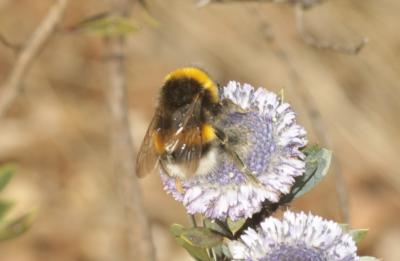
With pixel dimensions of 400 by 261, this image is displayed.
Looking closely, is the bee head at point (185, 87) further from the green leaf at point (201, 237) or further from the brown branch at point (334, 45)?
the brown branch at point (334, 45)

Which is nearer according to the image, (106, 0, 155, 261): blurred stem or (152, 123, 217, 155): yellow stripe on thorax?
(152, 123, 217, 155): yellow stripe on thorax

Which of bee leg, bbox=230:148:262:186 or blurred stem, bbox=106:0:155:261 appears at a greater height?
bee leg, bbox=230:148:262:186

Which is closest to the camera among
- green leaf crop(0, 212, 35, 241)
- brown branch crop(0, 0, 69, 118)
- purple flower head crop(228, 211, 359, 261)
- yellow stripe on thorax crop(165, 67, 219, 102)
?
purple flower head crop(228, 211, 359, 261)

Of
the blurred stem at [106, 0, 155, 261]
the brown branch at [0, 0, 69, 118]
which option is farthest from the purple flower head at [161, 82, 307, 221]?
the brown branch at [0, 0, 69, 118]

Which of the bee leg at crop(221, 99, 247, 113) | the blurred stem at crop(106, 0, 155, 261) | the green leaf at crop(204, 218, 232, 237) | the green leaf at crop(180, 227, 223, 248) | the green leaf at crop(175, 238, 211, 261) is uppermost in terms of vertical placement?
the bee leg at crop(221, 99, 247, 113)

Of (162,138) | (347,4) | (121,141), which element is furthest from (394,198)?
(162,138)

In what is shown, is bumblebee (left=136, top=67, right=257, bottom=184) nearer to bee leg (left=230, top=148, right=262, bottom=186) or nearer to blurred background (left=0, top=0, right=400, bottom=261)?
bee leg (left=230, top=148, right=262, bottom=186)

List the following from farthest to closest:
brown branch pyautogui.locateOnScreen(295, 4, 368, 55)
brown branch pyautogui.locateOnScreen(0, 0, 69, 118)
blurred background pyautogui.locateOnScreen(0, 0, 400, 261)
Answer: blurred background pyautogui.locateOnScreen(0, 0, 400, 261)
brown branch pyautogui.locateOnScreen(0, 0, 69, 118)
brown branch pyautogui.locateOnScreen(295, 4, 368, 55)
